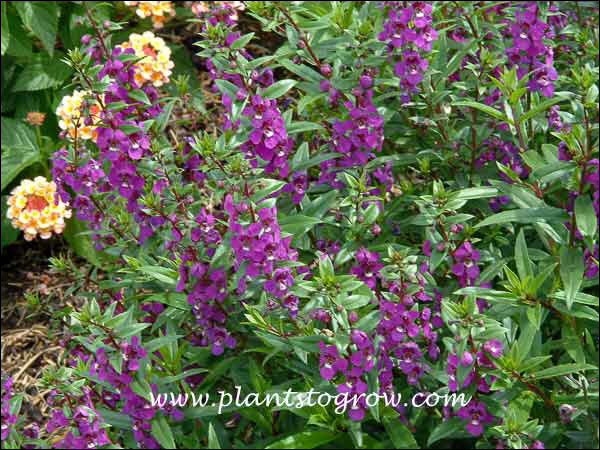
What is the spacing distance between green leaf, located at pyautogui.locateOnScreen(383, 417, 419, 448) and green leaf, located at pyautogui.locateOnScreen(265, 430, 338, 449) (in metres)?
0.22

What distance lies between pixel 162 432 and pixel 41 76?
10.6ft

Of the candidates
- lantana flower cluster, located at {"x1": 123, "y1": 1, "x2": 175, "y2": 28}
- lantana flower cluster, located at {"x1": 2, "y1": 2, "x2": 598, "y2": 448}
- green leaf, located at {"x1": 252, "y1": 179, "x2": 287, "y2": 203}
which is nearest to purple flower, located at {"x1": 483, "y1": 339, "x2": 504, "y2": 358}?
lantana flower cluster, located at {"x1": 2, "y1": 2, "x2": 598, "y2": 448}

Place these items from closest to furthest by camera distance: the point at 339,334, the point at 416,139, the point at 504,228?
the point at 339,334 → the point at 504,228 → the point at 416,139

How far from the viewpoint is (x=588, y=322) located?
337 cm

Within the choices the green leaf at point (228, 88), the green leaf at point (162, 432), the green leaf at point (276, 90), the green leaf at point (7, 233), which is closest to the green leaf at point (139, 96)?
the green leaf at point (228, 88)

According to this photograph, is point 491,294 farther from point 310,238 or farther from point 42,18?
point 42,18

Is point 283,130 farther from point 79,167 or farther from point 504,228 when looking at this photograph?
point 504,228

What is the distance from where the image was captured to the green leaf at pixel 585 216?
2695 millimetres

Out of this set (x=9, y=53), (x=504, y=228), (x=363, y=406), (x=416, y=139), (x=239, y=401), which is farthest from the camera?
(x=9, y=53)

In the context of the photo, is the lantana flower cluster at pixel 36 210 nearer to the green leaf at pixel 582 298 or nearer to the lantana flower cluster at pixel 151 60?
the lantana flower cluster at pixel 151 60

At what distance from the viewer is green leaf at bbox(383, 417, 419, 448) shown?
304 centimetres

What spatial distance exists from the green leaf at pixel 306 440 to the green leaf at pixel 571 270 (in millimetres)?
1080

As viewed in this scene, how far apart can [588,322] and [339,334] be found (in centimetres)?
131

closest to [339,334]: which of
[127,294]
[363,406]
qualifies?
[363,406]
